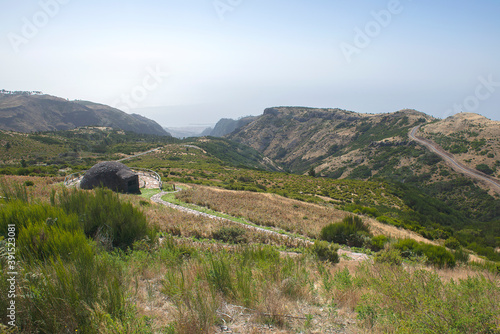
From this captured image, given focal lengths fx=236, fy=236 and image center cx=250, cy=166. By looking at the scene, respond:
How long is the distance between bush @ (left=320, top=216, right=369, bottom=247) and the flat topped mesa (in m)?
16.7

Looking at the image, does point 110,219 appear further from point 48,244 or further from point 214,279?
point 214,279

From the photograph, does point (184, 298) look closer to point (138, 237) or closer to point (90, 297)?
point (90, 297)

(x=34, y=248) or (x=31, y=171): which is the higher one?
(x=34, y=248)

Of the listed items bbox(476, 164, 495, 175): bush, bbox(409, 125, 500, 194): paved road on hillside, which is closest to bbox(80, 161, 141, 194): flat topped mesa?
bbox(409, 125, 500, 194): paved road on hillside

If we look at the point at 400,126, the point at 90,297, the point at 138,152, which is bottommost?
the point at 138,152

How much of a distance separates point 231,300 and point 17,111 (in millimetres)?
227480

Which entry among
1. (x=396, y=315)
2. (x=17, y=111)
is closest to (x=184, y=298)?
(x=396, y=315)

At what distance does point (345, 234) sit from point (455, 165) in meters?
73.2

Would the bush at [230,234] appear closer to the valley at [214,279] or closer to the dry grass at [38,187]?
the valley at [214,279]

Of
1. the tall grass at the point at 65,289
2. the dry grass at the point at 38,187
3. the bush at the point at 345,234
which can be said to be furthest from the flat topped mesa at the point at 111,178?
the tall grass at the point at 65,289

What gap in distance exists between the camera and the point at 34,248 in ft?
13.8

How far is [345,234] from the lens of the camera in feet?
39.4

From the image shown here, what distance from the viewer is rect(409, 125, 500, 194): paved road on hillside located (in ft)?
178

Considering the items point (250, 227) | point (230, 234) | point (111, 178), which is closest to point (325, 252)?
point (230, 234)
